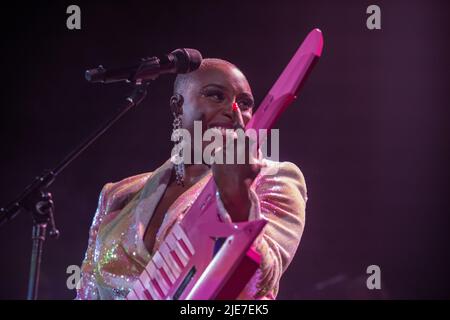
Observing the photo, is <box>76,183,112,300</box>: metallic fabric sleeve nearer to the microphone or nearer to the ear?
the ear

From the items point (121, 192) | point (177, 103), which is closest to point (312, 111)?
point (177, 103)

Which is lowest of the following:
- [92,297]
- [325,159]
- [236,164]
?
[92,297]

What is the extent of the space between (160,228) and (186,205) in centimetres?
12

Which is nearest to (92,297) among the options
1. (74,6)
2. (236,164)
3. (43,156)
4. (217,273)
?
(217,273)

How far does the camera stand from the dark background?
145 inches

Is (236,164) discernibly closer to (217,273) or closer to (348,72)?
(217,273)

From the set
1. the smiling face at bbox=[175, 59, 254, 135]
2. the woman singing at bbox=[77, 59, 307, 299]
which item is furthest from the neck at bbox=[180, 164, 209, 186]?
the smiling face at bbox=[175, 59, 254, 135]

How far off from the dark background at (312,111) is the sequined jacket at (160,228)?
1.23 meters

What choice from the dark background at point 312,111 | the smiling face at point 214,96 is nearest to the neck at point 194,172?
the smiling face at point 214,96

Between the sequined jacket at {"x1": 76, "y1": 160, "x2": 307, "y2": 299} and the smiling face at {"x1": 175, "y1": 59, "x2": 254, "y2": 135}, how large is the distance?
219mm

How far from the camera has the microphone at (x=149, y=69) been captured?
2.19 m

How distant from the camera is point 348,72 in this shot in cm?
373

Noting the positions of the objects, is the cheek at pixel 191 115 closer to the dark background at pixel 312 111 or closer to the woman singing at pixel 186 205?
the woman singing at pixel 186 205
